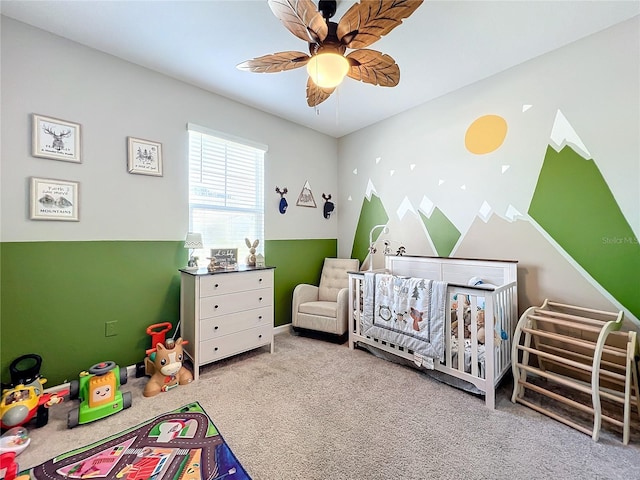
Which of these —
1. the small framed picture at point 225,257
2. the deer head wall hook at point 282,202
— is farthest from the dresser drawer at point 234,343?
the deer head wall hook at point 282,202

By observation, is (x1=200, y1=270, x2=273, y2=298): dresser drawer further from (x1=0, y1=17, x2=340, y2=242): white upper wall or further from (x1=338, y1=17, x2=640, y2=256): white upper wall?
(x1=338, y1=17, x2=640, y2=256): white upper wall

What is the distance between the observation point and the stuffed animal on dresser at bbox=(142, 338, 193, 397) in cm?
208

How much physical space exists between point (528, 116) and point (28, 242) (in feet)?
13.7

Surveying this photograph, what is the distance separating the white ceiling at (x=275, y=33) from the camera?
71.3 inches

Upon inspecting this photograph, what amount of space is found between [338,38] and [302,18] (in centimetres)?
24

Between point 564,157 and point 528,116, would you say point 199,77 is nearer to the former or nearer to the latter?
point 528,116

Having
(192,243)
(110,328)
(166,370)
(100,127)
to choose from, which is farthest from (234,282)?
(100,127)

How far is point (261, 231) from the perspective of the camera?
3.30 metres

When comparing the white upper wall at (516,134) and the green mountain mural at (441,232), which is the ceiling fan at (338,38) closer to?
the white upper wall at (516,134)

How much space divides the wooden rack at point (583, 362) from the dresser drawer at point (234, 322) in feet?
7.07

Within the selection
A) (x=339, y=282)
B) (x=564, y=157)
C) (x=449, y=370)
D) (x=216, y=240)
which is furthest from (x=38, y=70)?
(x=564, y=157)

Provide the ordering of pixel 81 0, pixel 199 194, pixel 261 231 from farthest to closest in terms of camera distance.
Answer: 1. pixel 261 231
2. pixel 199 194
3. pixel 81 0

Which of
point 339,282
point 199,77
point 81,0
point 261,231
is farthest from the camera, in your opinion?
point 339,282

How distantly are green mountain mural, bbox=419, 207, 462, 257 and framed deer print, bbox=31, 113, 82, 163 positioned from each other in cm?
337
